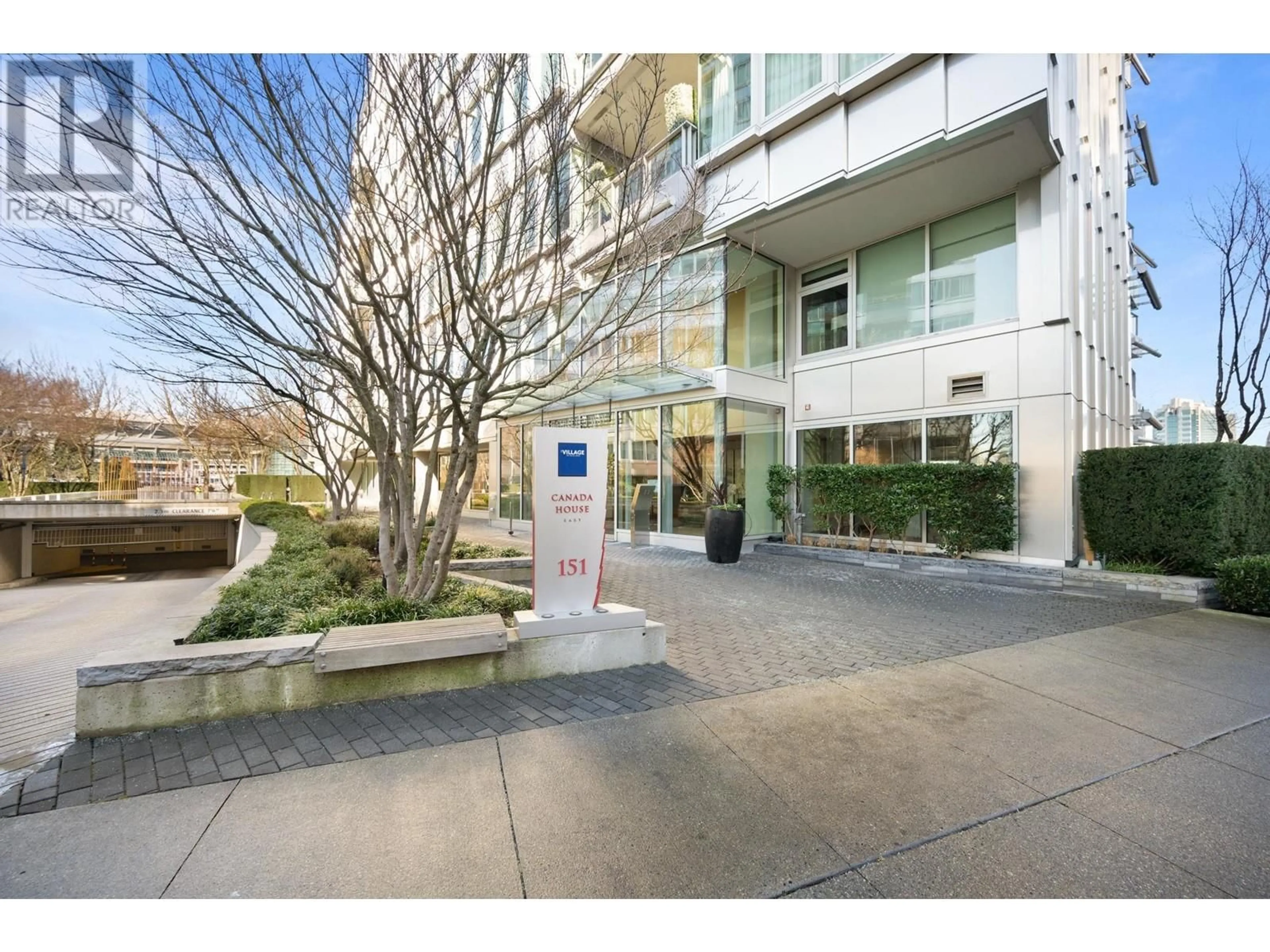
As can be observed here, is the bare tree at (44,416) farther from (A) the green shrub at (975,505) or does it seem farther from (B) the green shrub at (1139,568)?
(B) the green shrub at (1139,568)

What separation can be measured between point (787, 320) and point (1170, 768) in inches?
447

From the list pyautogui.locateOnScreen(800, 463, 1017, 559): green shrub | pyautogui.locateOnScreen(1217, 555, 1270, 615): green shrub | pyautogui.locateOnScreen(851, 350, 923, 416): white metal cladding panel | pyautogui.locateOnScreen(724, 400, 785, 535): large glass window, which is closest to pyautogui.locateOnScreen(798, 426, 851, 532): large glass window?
pyautogui.locateOnScreen(724, 400, 785, 535): large glass window

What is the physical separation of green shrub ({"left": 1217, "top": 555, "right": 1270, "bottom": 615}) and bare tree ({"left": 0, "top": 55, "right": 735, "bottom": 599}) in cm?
738

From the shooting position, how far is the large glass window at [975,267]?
31.8 feet

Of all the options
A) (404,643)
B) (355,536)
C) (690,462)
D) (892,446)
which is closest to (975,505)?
(892,446)

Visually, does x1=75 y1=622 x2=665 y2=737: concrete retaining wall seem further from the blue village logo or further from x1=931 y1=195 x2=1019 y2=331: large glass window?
x1=931 y1=195 x2=1019 y2=331: large glass window

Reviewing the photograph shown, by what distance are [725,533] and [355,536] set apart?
669 cm

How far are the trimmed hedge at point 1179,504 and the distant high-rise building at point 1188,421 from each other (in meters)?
4.67

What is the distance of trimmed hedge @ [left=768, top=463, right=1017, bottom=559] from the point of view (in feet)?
29.8

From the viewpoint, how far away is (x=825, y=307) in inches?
494

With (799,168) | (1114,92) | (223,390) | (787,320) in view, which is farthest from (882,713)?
(1114,92)

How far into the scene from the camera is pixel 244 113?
4.21m

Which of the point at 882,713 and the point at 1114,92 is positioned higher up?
the point at 1114,92

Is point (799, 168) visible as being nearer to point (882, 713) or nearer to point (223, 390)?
point (882, 713)
